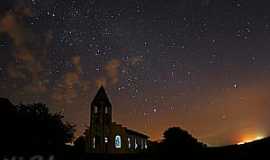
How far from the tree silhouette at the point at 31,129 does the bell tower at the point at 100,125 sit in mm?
13725

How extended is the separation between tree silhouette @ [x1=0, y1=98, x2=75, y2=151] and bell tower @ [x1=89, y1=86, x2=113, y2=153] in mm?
13725

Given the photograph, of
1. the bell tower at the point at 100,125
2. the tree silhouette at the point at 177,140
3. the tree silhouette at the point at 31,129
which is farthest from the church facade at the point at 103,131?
the tree silhouette at the point at 177,140

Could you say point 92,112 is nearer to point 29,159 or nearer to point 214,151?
point 29,159

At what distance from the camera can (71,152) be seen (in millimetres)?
21438

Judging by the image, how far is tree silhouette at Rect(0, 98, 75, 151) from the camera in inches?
1007

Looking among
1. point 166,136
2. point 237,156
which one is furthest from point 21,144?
point 237,156

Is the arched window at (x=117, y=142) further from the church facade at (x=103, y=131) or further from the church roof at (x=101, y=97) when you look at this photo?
the church roof at (x=101, y=97)

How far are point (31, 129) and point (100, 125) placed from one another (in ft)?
76.6

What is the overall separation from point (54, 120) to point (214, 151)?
21.7 meters

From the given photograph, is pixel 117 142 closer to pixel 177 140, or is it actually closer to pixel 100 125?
pixel 100 125

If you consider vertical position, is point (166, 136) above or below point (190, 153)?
above

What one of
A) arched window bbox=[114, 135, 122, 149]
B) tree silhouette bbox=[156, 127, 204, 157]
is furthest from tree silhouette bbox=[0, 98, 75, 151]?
arched window bbox=[114, 135, 122, 149]

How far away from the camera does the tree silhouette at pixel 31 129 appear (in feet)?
83.9

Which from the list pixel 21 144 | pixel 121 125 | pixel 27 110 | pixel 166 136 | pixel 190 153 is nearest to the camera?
pixel 190 153
